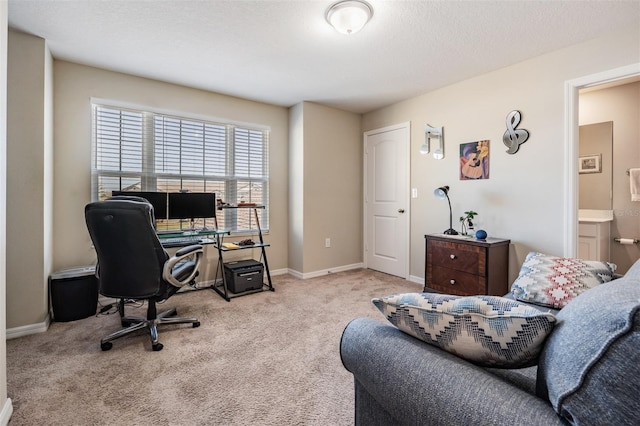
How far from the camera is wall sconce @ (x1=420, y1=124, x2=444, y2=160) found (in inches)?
142

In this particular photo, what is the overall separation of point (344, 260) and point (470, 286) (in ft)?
6.50

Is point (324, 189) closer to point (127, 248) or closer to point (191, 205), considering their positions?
point (191, 205)

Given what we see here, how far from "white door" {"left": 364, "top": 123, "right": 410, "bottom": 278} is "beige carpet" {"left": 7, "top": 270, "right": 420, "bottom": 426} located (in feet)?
4.78

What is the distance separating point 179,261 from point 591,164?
4667 millimetres

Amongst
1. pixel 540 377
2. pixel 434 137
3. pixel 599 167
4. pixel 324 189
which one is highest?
pixel 434 137

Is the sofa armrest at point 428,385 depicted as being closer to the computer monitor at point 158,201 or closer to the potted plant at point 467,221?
the potted plant at point 467,221

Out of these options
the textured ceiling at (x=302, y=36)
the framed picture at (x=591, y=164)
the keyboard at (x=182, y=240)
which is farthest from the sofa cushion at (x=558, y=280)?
the keyboard at (x=182, y=240)

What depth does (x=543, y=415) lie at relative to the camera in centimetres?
62

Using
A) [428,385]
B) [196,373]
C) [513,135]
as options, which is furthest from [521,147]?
[196,373]

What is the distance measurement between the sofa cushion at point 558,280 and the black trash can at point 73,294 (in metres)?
3.38

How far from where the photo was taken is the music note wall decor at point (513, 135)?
9.76 feet

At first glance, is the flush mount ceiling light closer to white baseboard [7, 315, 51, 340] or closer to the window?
the window

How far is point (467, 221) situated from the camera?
3445mm

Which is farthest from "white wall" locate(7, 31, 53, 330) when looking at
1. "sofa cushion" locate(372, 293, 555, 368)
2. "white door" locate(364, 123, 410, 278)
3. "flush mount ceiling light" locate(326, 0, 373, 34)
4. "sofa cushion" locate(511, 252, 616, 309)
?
"white door" locate(364, 123, 410, 278)
